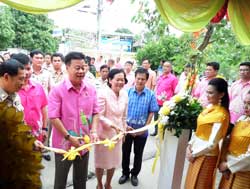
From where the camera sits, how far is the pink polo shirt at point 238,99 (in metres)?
4.07

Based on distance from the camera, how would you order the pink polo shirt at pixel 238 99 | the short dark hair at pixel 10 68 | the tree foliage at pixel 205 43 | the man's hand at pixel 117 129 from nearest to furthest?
1. the short dark hair at pixel 10 68
2. the man's hand at pixel 117 129
3. the pink polo shirt at pixel 238 99
4. the tree foliage at pixel 205 43

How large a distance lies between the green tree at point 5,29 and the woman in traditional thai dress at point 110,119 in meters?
9.54

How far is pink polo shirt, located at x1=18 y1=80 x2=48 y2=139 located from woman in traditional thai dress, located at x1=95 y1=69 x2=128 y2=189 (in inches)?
24.6

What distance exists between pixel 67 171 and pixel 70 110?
56 cm

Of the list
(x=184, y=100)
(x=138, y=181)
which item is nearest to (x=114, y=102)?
(x=184, y=100)

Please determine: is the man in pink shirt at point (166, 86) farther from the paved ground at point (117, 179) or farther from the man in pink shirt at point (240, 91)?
the man in pink shirt at point (240, 91)

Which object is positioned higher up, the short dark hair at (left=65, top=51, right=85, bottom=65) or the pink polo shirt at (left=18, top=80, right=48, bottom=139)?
the short dark hair at (left=65, top=51, right=85, bottom=65)

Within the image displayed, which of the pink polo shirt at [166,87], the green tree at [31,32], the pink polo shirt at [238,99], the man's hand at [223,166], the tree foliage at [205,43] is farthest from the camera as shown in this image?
the green tree at [31,32]

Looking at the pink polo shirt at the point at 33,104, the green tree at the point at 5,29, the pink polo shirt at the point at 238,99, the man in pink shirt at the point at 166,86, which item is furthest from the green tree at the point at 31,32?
the pink polo shirt at the point at 33,104

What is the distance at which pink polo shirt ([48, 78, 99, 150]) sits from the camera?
8.46 ft

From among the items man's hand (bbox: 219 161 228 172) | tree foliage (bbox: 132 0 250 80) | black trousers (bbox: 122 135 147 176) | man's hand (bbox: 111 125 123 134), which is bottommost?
black trousers (bbox: 122 135 147 176)

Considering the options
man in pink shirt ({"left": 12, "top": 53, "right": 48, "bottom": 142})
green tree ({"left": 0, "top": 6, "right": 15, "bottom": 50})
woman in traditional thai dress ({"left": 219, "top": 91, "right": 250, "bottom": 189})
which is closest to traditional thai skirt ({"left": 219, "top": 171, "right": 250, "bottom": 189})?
woman in traditional thai dress ({"left": 219, "top": 91, "right": 250, "bottom": 189})

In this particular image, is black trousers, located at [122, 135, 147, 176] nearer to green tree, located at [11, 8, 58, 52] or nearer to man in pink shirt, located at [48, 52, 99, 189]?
man in pink shirt, located at [48, 52, 99, 189]

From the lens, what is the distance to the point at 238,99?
4164 millimetres
